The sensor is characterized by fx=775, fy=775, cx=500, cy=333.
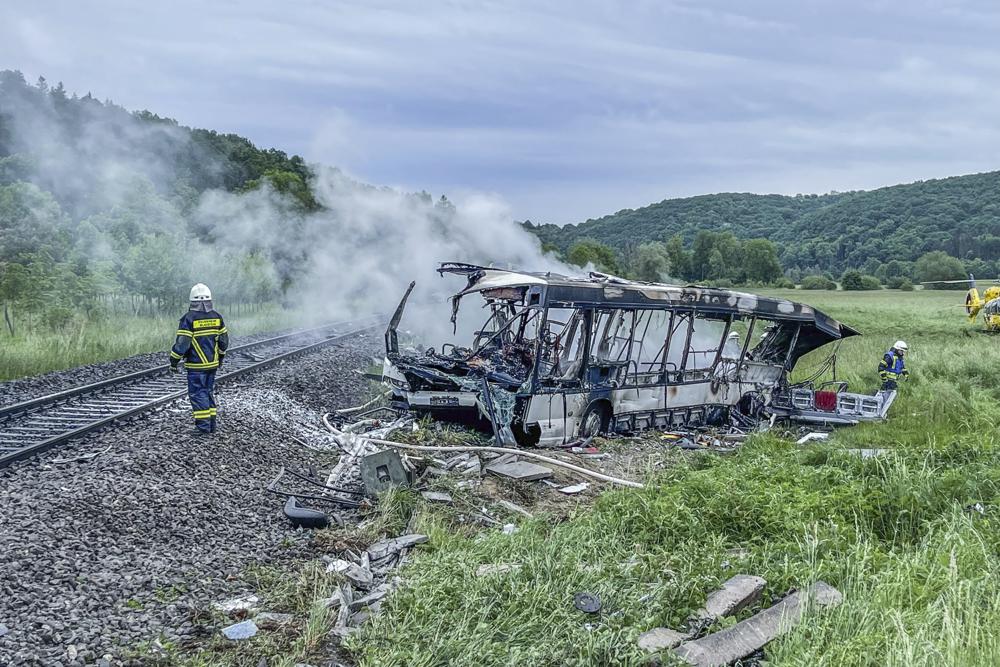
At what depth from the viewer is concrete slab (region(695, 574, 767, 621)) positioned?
16.4 ft

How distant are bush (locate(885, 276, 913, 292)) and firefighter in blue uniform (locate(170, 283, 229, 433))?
71401mm

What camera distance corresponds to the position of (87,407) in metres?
10.9

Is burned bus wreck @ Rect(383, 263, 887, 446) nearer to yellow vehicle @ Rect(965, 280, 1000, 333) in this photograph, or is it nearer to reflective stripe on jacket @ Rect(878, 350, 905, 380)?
reflective stripe on jacket @ Rect(878, 350, 905, 380)

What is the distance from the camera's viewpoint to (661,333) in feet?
39.4

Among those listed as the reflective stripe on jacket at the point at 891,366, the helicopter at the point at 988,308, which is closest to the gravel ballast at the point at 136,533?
the reflective stripe on jacket at the point at 891,366

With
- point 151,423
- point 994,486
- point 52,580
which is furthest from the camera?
point 151,423

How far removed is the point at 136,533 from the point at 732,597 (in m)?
4.58

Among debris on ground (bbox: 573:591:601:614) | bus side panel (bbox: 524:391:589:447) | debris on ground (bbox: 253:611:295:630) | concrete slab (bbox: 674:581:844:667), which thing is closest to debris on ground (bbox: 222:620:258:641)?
debris on ground (bbox: 253:611:295:630)

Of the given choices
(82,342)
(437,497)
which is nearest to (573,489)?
(437,497)

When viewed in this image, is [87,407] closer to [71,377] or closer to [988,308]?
[71,377]

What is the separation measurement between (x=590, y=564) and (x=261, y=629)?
7.68 ft

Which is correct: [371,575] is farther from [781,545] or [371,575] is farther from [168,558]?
[781,545]

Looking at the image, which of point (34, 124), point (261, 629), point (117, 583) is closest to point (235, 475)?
point (117, 583)

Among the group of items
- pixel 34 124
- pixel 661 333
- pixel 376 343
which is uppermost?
pixel 34 124
